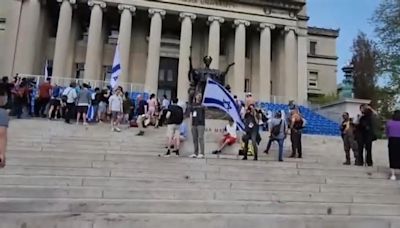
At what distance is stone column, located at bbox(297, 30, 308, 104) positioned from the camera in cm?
3431

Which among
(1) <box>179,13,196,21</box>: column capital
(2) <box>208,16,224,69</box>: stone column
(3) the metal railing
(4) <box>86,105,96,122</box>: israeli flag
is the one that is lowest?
(4) <box>86,105,96,122</box>: israeli flag

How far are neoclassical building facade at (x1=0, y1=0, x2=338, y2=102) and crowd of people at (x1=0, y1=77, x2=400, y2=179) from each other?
11.3m

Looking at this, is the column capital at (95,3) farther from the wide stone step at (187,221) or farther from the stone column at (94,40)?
the wide stone step at (187,221)

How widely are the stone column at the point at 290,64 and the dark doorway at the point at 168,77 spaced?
915cm

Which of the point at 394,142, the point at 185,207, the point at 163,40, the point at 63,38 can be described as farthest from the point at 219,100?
the point at 163,40

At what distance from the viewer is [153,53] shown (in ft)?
101

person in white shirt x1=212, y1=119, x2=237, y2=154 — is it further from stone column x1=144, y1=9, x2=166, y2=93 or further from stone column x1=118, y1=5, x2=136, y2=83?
stone column x1=118, y1=5, x2=136, y2=83

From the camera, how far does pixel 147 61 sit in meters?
31.8

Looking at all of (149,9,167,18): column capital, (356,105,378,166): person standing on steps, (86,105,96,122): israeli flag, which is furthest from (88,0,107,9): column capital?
(356,105,378,166): person standing on steps

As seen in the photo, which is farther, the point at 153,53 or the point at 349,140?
the point at 153,53

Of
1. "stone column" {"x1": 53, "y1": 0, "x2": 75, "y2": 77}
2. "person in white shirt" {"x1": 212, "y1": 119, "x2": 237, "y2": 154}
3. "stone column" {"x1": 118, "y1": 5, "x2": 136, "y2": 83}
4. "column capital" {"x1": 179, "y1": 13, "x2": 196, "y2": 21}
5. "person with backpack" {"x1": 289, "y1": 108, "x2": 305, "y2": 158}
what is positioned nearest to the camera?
"person with backpack" {"x1": 289, "y1": 108, "x2": 305, "y2": 158}

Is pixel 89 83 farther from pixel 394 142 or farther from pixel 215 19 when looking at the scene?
pixel 394 142

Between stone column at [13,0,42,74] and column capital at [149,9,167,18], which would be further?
column capital at [149,9,167,18]

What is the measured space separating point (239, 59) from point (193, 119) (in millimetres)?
22163
